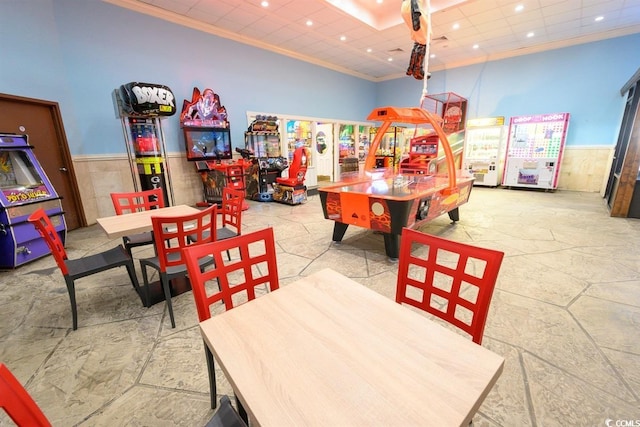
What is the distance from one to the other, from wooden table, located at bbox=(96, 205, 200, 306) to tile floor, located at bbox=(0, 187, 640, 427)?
0.47 ft

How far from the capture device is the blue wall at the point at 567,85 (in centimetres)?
633

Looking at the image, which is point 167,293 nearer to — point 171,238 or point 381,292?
point 171,238

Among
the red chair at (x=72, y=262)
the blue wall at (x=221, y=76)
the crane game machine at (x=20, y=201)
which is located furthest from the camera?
the blue wall at (x=221, y=76)

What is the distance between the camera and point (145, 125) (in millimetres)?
4734

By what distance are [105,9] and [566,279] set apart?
769 centimetres

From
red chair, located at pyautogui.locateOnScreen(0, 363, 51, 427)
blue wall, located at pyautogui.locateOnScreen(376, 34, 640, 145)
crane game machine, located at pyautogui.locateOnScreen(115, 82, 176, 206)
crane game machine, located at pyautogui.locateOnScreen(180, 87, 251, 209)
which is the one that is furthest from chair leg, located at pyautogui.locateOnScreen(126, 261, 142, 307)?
blue wall, located at pyautogui.locateOnScreen(376, 34, 640, 145)

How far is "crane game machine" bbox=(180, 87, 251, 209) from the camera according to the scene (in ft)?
18.1

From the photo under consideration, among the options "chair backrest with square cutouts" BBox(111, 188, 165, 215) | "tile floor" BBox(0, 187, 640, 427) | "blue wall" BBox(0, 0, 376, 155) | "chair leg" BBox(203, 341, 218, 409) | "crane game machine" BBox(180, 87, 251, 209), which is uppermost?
"blue wall" BBox(0, 0, 376, 155)

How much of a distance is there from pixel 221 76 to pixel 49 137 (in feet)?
11.2

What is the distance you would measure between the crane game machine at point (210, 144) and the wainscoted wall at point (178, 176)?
34 centimetres

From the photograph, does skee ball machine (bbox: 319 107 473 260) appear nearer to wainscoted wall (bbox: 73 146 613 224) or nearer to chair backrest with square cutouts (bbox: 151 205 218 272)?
chair backrest with square cutouts (bbox: 151 205 218 272)

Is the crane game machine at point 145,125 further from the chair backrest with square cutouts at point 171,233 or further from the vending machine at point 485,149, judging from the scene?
the vending machine at point 485,149

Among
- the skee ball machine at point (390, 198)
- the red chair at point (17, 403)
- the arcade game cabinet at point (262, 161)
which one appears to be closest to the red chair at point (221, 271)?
the red chair at point (17, 403)

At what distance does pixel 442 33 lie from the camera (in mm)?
6156
